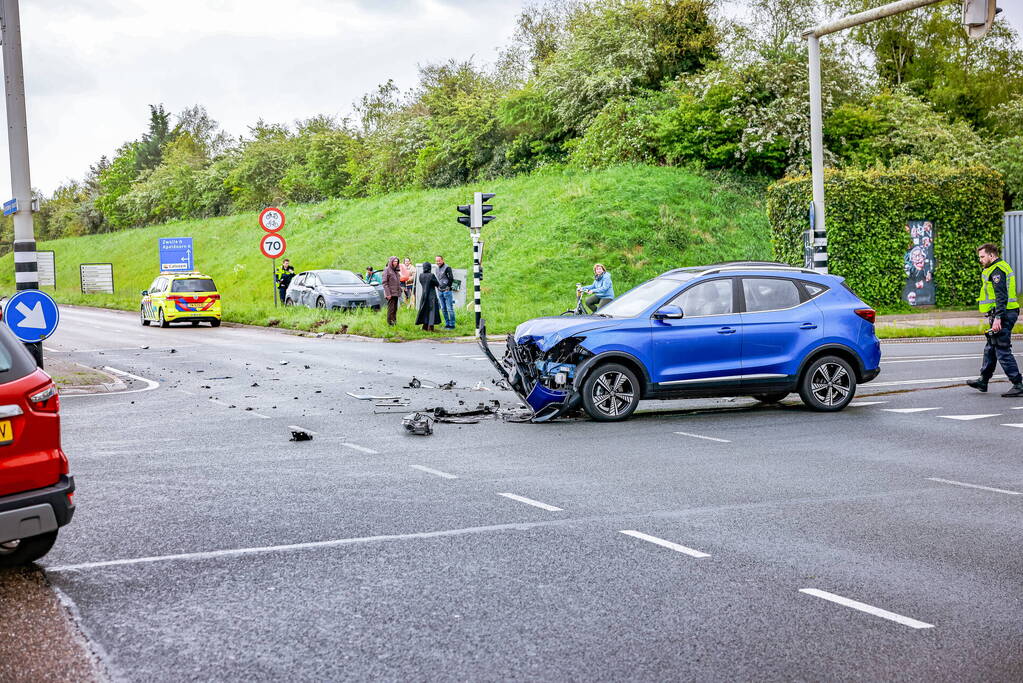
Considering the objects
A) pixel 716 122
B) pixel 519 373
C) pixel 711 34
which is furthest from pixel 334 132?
pixel 519 373

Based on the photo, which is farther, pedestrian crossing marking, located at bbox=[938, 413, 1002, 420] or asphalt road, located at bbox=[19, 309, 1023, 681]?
pedestrian crossing marking, located at bbox=[938, 413, 1002, 420]

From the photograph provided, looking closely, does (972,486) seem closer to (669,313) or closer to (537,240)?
(669,313)

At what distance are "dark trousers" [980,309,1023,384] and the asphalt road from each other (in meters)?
1.71

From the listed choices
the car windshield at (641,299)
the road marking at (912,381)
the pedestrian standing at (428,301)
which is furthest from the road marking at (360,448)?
the pedestrian standing at (428,301)

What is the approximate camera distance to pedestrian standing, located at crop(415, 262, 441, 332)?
2569 centimetres

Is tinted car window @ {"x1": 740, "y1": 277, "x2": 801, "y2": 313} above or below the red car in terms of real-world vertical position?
above

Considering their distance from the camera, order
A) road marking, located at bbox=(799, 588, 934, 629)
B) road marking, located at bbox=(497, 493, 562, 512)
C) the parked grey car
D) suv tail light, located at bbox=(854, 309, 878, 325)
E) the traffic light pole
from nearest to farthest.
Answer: road marking, located at bbox=(799, 588, 934, 629) < road marking, located at bbox=(497, 493, 562, 512) < suv tail light, located at bbox=(854, 309, 878, 325) < the traffic light pole < the parked grey car

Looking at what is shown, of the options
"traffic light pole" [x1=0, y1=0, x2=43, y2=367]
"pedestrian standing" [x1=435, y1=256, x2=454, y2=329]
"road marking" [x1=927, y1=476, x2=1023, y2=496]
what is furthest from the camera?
"pedestrian standing" [x1=435, y1=256, x2=454, y2=329]

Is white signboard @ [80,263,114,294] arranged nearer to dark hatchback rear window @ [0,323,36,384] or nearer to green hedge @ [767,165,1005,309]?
green hedge @ [767,165,1005,309]

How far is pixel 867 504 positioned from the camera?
749cm

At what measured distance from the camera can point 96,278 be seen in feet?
184

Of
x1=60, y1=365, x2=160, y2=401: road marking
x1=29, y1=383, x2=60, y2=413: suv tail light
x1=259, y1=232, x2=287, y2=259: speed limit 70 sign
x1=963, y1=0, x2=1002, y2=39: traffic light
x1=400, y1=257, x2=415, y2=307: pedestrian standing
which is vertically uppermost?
x1=963, y1=0, x2=1002, y2=39: traffic light

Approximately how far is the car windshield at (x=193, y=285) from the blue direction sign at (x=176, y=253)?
1220 centimetres

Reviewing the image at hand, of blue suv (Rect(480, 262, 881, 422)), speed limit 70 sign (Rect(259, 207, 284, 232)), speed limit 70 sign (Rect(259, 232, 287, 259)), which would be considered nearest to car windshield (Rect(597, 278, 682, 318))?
blue suv (Rect(480, 262, 881, 422))
